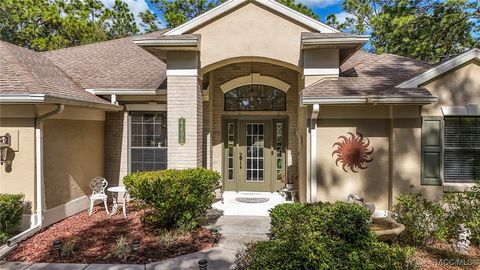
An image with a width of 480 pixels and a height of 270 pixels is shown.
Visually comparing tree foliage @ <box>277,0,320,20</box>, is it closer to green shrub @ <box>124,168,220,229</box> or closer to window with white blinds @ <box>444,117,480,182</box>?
window with white blinds @ <box>444,117,480,182</box>

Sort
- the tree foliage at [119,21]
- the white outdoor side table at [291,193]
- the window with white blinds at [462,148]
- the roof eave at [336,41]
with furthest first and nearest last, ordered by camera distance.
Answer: the tree foliage at [119,21]
the white outdoor side table at [291,193]
the roof eave at [336,41]
the window with white blinds at [462,148]

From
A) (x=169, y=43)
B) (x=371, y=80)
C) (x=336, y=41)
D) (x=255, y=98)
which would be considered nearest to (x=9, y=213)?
(x=169, y=43)

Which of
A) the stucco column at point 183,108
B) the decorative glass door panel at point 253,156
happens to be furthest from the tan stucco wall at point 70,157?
the decorative glass door panel at point 253,156

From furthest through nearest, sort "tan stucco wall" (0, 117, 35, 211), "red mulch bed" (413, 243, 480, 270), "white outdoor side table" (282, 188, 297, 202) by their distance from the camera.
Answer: "white outdoor side table" (282, 188, 297, 202) < "tan stucco wall" (0, 117, 35, 211) < "red mulch bed" (413, 243, 480, 270)

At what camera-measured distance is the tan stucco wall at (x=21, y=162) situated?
23.4 ft

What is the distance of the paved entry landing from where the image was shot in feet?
28.8

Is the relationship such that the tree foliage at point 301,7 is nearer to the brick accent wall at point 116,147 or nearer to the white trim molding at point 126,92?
the white trim molding at point 126,92

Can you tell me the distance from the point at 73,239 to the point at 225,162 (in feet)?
17.5

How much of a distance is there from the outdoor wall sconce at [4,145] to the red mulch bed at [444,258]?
8.51 m

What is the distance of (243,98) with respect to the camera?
10.8 m

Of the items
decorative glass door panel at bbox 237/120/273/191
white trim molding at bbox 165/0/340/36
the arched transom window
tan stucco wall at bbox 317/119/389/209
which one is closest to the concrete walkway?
tan stucco wall at bbox 317/119/389/209

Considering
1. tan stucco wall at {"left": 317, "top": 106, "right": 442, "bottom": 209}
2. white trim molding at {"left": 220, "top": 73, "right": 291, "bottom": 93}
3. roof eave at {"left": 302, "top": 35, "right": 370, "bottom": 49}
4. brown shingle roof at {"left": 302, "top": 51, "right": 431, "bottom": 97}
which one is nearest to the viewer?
brown shingle roof at {"left": 302, "top": 51, "right": 431, "bottom": 97}

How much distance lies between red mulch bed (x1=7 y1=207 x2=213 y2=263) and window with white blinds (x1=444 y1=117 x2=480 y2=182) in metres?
5.77

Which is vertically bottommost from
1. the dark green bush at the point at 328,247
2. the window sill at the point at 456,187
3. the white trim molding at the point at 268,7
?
the dark green bush at the point at 328,247
